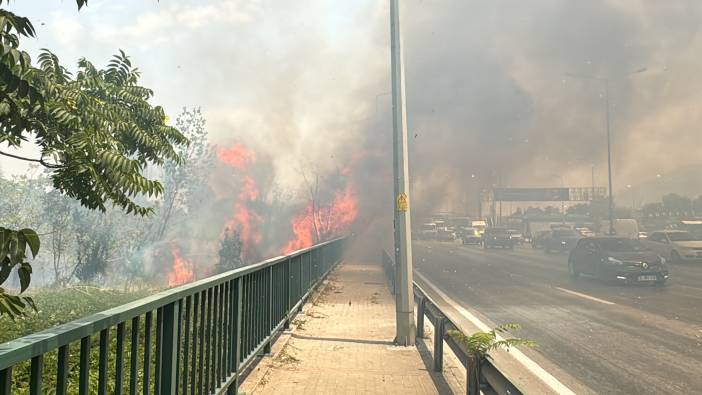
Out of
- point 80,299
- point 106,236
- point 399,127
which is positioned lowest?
point 80,299

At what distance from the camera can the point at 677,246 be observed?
884 inches

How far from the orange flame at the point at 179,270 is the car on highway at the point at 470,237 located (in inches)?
986

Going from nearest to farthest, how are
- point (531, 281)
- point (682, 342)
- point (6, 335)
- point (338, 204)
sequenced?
point (682, 342) → point (6, 335) → point (531, 281) → point (338, 204)

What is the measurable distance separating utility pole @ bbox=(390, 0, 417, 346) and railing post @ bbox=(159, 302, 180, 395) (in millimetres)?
4649

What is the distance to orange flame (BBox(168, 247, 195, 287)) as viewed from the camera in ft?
88.2

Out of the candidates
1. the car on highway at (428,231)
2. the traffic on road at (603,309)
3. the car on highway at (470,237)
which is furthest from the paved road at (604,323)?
the car on highway at (428,231)

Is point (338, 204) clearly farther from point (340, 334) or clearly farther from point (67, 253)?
point (340, 334)

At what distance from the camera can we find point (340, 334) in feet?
25.3

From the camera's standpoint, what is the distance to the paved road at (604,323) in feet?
18.7

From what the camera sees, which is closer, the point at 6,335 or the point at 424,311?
the point at 424,311

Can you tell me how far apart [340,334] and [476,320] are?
3.00 meters

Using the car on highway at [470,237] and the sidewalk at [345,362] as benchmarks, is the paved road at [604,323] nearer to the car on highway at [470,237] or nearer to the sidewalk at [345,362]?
the sidewalk at [345,362]

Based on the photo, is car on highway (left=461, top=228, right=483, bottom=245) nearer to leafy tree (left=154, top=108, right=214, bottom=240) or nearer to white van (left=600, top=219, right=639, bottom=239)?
white van (left=600, top=219, right=639, bottom=239)

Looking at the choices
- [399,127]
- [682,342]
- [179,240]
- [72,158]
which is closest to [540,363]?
[682,342]
